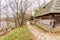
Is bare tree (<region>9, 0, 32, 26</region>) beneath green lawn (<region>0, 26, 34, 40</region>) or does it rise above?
above

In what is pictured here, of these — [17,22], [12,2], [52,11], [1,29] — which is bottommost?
[1,29]

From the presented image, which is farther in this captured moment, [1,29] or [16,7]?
[1,29]

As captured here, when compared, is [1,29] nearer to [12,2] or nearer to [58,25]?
[12,2]

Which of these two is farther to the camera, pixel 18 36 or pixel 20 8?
pixel 20 8

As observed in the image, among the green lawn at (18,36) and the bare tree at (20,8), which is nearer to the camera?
the green lawn at (18,36)

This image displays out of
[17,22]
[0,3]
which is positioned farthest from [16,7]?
[0,3]

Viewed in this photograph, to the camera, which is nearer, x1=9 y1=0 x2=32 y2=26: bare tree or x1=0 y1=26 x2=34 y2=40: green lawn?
x1=0 y1=26 x2=34 y2=40: green lawn

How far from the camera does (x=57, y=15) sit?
43.4 ft

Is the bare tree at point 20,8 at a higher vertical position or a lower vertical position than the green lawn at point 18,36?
higher

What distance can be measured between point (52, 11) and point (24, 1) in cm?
642

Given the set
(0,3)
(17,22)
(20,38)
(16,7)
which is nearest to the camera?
(20,38)

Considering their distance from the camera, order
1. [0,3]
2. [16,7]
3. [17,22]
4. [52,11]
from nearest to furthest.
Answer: [52,11]
[16,7]
[17,22]
[0,3]

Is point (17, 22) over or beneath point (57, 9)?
beneath

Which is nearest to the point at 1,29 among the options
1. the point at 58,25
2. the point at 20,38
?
the point at 58,25
